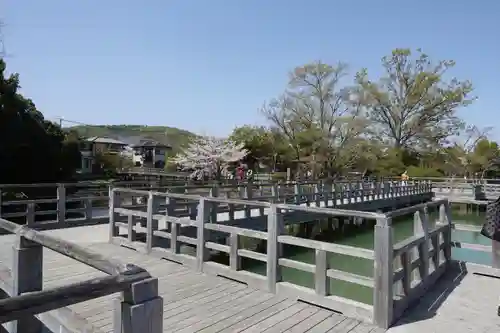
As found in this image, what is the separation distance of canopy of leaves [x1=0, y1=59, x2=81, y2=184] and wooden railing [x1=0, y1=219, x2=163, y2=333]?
14636mm

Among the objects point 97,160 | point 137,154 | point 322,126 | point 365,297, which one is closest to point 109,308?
point 365,297

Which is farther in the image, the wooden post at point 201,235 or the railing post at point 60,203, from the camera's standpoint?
the railing post at point 60,203

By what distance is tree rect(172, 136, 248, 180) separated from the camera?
3325cm

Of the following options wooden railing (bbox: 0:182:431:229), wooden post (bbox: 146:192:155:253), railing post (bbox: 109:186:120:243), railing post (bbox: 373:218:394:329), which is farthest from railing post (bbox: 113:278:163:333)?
railing post (bbox: 109:186:120:243)

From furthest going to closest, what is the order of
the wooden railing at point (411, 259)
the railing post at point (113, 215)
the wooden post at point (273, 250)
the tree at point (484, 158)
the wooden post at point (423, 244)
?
the tree at point (484, 158) → the railing post at point (113, 215) → the wooden post at point (423, 244) → the wooden post at point (273, 250) → the wooden railing at point (411, 259)

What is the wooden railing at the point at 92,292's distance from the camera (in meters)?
1.32

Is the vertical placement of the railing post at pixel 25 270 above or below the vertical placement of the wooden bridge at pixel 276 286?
above

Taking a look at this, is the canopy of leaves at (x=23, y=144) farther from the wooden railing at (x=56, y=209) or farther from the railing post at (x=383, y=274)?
the railing post at (x=383, y=274)

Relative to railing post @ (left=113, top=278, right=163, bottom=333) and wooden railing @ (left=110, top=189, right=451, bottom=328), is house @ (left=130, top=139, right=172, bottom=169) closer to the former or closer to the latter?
wooden railing @ (left=110, top=189, right=451, bottom=328)

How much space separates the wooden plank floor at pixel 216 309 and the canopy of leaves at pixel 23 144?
39.7ft

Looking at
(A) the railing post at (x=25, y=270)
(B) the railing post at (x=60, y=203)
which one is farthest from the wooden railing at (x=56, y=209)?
(A) the railing post at (x=25, y=270)

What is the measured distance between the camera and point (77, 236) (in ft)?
25.0

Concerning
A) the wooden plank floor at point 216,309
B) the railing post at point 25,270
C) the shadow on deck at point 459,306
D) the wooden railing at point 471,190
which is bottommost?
the shadow on deck at point 459,306

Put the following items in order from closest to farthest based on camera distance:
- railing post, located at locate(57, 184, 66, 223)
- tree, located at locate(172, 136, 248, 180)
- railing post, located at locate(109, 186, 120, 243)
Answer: railing post, located at locate(109, 186, 120, 243) → railing post, located at locate(57, 184, 66, 223) → tree, located at locate(172, 136, 248, 180)
